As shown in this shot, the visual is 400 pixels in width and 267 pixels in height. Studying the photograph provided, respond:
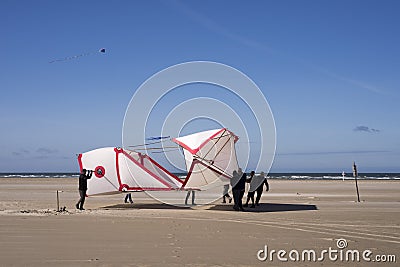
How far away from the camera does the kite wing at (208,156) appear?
21328 millimetres

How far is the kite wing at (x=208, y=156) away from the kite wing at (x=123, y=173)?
43.9 inches

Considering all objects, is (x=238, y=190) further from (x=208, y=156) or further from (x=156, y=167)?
(x=156, y=167)

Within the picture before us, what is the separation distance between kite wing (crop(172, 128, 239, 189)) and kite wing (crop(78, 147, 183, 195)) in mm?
1116

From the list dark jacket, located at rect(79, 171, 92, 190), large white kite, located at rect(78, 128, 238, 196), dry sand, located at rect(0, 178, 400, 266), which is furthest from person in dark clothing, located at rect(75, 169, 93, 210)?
dry sand, located at rect(0, 178, 400, 266)

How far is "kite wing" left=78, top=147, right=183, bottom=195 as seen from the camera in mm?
22312

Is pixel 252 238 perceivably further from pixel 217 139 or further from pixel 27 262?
pixel 217 139

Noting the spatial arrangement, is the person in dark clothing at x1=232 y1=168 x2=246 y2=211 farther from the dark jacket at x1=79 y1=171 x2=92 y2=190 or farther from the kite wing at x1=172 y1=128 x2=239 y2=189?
the dark jacket at x1=79 y1=171 x2=92 y2=190

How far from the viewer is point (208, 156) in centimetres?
2173

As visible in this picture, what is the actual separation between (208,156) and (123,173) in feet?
13.0

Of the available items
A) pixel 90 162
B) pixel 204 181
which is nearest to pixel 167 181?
pixel 204 181

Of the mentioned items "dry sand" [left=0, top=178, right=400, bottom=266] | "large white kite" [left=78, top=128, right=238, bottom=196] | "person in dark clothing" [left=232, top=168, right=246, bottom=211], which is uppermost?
"large white kite" [left=78, top=128, right=238, bottom=196]

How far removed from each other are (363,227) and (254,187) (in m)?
8.45

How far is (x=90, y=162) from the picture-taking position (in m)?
22.8

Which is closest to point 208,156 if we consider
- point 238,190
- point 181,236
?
point 238,190
